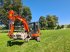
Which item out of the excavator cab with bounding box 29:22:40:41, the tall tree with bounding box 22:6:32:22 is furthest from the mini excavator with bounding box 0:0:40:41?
the tall tree with bounding box 22:6:32:22

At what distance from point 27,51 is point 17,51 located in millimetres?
831

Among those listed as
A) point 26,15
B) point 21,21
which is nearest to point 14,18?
point 21,21

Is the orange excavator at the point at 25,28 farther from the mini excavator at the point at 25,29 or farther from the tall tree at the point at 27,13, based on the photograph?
the tall tree at the point at 27,13

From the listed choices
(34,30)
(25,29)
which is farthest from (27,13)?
(25,29)

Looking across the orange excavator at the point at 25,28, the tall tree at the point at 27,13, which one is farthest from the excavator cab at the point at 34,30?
the tall tree at the point at 27,13

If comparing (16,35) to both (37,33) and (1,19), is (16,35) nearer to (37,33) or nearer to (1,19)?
(37,33)

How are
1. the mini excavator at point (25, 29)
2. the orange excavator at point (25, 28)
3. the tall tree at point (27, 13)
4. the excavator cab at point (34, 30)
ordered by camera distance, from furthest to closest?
the tall tree at point (27, 13)
the excavator cab at point (34, 30)
the orange excavator at point (25, 28)
the mini excavator at point (25, 29)

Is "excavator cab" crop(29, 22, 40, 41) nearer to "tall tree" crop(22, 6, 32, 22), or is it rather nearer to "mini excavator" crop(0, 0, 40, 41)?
"mini excavator" crop(0, 0, 40, 41)

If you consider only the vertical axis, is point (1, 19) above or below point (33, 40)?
above

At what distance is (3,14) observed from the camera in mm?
75625

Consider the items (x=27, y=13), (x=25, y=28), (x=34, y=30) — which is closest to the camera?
(x=25, y=28)

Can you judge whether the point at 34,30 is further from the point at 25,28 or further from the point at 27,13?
the point at 27,13

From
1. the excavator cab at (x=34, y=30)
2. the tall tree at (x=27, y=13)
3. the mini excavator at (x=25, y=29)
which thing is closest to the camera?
the mini excavator at (x=25, y=29)

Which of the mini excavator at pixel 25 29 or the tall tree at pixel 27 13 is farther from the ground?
the tall tree at pixel 27 13
